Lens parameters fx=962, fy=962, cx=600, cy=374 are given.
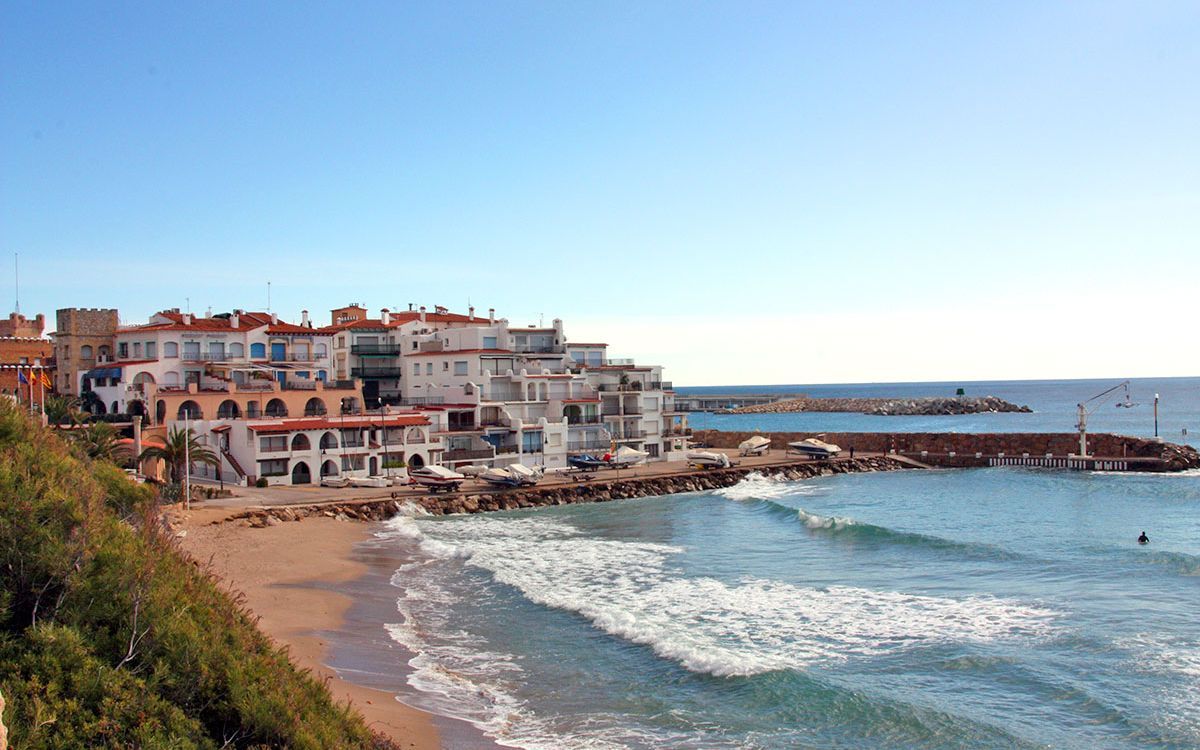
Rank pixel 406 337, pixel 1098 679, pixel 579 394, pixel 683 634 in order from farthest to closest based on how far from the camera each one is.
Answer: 1. pixel 406 337
2. pixel 579 394
3. pixel 683 634
4. pixel 1098 679

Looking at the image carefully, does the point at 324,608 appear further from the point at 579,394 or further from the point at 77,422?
the point at 579,394

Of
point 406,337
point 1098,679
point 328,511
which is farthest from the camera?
point 406,337

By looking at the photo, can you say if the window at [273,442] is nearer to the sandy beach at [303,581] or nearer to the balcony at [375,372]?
the sandy beach at [303,581]

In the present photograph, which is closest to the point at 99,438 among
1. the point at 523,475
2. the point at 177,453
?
the point at 177,453

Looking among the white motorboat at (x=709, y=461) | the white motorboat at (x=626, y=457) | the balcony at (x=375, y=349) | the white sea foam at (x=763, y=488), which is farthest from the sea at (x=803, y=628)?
the balcony at (x=375, y=349)

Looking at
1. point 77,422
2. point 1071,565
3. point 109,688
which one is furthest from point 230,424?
point 109,688

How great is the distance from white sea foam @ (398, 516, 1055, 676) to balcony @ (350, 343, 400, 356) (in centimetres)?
4371

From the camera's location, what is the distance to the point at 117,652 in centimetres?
1230

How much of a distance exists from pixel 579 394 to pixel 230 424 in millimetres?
26906

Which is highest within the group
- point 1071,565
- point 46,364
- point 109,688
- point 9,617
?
point 46,364

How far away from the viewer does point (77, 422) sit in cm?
5044

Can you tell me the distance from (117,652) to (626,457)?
59.6 meters

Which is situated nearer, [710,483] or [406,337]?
[710,483]

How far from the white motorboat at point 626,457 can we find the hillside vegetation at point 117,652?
56.6 m
